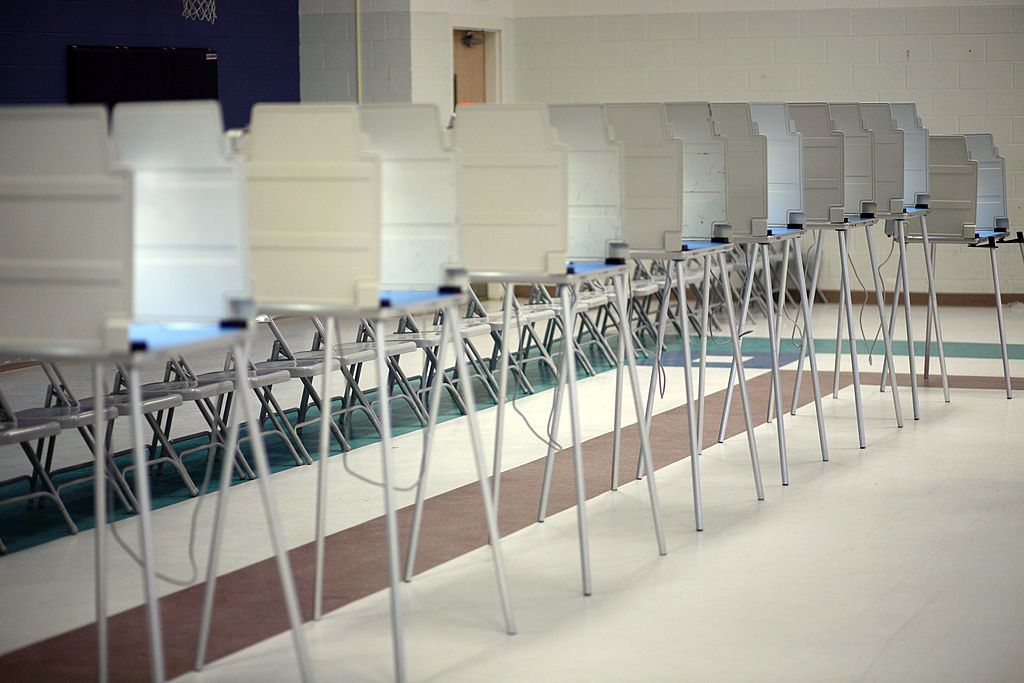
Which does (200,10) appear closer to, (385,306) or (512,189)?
(512,189)

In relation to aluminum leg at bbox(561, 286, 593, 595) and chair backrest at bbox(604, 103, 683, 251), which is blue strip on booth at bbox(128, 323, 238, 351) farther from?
Answer: chair backrest at bbox(604, 103, 683, 251)

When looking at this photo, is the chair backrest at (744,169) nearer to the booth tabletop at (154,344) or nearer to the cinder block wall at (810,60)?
the booth tabletop at (154,344)

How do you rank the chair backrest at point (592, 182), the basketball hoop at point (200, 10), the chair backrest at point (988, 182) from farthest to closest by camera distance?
the basketball hoop at point (200, 10) < the chair backrest at point (988, 182) < the chair backrest at point (592, 182)

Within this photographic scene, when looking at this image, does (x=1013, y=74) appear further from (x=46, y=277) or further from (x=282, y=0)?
(x=46, y=277)

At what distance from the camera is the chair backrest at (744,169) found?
4898 mm

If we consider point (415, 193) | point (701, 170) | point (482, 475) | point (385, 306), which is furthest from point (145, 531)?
point (701, 170)

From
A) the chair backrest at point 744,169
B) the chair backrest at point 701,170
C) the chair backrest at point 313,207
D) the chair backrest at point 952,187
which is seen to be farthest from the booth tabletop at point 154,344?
the chair backrest at point 952,187

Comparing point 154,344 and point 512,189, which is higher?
point 512,189

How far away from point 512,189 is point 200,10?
6.87 meters

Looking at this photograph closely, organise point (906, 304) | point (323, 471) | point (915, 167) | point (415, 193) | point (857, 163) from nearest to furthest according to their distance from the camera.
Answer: point (415, 193) < point (323, 471) < point (857, 163) < point (906, 304) < point (915, 167)

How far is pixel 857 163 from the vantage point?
582 centimetres

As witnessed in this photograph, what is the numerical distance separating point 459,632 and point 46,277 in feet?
4.69

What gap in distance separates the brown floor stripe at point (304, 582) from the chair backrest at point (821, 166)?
41.0 inches

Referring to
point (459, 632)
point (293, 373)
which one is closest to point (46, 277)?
point (459, 632)
